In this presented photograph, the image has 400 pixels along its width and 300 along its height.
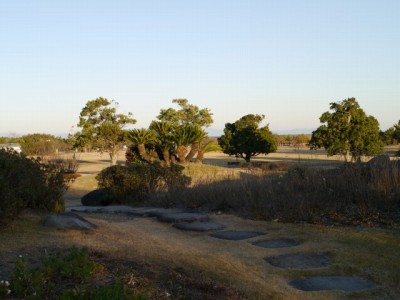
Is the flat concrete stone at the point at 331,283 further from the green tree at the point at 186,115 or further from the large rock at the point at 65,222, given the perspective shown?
the green tree at the point at 186,115

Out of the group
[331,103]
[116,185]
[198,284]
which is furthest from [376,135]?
[198,284]

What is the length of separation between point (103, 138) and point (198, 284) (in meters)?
32.5

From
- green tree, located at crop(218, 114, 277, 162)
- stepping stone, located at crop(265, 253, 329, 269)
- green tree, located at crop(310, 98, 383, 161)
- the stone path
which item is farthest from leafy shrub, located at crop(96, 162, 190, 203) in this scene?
green tree, located at crop(218, 114, 277, 162)

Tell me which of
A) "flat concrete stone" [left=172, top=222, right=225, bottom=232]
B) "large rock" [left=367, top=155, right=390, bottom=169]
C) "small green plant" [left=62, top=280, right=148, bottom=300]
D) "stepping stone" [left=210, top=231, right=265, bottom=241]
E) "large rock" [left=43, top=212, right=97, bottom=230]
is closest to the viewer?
"small green plant" [left=62, top=280, right=148, bottom=300]

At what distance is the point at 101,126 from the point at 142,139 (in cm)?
1086

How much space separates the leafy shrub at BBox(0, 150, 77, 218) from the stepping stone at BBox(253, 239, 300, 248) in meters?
3.54

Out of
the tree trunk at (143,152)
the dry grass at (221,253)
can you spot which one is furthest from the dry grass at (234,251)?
the tree trunk at (143,152)

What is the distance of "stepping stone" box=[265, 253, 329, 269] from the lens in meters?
6.13

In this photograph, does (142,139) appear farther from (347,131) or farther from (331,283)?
(331,283)

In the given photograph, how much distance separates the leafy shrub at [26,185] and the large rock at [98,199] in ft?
12.9

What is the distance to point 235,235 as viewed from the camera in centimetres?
802

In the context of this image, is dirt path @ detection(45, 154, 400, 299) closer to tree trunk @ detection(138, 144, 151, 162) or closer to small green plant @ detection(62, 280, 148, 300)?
small green plant @ detection(62, 280, 148, 300)

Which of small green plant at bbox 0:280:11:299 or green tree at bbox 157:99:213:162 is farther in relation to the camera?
green tree at bbox 157:99:213:162

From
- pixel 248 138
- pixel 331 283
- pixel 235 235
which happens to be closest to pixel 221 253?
pixel 235 235
